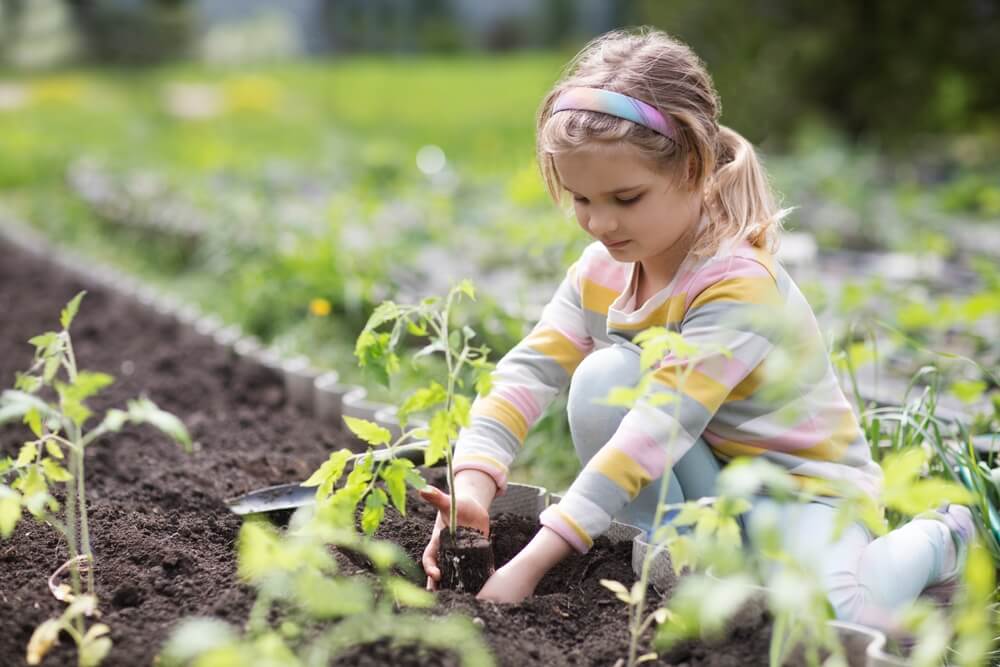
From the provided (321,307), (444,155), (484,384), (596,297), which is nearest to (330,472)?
(484,384)

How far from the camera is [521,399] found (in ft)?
7.16

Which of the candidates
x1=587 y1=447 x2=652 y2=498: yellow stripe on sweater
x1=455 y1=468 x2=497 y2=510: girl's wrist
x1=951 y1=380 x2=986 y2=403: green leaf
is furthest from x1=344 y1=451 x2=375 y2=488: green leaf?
x1=951 y1=380 x2=986 y2=403: green leaf

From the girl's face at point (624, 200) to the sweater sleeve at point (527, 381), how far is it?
30 cm

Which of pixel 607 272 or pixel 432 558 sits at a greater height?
pixel 607 272

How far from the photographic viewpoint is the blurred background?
12.3 feet

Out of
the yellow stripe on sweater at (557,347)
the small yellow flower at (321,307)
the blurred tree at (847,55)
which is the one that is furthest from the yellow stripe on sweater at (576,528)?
the blurred tree at (847,55)

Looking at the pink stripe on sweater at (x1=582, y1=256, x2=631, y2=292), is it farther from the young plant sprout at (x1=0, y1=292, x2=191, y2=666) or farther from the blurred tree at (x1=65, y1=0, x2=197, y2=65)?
the blurred tree at (x1=65, y1=0, x2=197, y2=65)

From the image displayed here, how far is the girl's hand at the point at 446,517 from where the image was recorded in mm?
1918

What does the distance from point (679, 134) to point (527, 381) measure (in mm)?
593

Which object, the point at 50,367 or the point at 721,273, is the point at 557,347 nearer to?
the point at 721,273

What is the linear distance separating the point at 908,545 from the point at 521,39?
1322 cm

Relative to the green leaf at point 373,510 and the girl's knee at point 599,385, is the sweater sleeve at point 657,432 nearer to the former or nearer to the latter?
the girl's knee at point 599,385

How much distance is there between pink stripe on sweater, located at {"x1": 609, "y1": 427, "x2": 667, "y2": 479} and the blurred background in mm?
781

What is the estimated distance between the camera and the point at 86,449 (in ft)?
9.07
